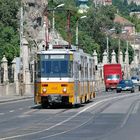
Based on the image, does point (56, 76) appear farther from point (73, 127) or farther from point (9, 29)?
point (9, 29)

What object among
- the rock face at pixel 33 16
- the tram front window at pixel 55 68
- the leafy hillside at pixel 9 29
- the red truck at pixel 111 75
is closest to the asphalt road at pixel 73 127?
the tram front window at pixel 55 68

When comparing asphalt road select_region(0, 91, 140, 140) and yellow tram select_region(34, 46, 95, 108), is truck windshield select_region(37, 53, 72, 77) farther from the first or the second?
asphalt road select_region(0, 91, 140, 140)

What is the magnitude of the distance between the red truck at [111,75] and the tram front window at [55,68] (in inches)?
2073

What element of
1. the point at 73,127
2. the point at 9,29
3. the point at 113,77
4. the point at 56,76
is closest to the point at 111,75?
the point at 113,77

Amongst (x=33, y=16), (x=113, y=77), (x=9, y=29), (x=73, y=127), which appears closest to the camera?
(x=73, y=127)

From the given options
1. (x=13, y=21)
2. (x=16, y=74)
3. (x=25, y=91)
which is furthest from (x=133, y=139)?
(x=13, y=21)

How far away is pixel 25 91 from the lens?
76.2 metres

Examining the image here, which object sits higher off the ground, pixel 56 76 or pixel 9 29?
pixel 9 29

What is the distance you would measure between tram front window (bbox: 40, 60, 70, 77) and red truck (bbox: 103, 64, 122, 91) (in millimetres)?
52644

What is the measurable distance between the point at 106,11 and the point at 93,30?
9.57 meters

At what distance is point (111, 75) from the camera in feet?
315

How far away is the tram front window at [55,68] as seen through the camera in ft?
137

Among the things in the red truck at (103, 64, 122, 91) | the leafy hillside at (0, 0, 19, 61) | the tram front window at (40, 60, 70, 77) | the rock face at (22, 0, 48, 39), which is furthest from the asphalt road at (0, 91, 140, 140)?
the rock face at (22, 0, 48, 39)

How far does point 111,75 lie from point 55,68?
54633 millimetres
